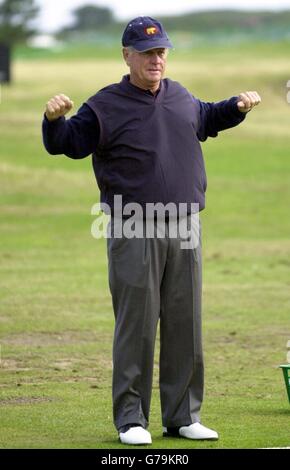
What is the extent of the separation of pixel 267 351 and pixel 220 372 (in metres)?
1.10

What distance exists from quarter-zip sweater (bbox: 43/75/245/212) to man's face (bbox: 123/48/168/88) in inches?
2.3

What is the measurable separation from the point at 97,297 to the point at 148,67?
764 centimetres

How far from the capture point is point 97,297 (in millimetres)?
14492

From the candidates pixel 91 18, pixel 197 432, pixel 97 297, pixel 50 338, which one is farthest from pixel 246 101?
pixel 91 18

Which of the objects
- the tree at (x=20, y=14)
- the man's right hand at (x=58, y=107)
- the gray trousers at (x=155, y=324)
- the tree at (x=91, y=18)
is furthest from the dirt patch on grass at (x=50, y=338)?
the tree at (x=91, y=18)

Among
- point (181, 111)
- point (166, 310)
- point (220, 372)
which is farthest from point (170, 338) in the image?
point (220, 372)

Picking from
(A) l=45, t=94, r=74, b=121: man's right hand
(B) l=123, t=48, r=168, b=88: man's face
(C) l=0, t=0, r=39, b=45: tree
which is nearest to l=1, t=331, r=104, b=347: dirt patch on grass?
(B) l=123, t=48, r=168, b=88: man's face

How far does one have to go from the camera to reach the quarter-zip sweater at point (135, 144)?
22.8 feet

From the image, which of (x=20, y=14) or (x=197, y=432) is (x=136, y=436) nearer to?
(x=197, y=432)

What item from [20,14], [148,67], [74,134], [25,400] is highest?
[20,14]

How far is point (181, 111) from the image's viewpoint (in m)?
7.09

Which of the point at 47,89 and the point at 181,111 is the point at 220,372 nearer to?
the point at 181,111

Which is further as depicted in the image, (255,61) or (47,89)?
(255,61)

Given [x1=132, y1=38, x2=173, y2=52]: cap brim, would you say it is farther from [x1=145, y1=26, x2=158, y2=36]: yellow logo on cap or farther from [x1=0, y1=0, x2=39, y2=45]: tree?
[x1=0, y1=0, x2=39, y2=45]: tree
